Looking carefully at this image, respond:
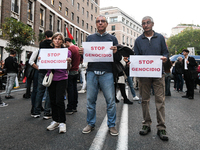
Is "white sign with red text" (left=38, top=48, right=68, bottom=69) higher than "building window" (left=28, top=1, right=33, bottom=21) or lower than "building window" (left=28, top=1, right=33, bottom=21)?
lower

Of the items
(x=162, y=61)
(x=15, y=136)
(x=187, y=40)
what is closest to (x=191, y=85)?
(x=162, y=61)

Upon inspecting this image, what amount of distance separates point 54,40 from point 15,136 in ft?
6.14

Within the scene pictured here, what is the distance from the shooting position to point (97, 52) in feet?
10.5

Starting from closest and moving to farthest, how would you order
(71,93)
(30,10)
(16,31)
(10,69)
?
(71,93), (10,69), (16,31), (30,10)

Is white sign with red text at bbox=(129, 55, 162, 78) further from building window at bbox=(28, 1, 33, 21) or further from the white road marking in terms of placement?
building window at bbox=(28, 1, 33, 21)

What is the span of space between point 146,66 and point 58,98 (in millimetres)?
1712

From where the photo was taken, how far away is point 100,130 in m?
3.33

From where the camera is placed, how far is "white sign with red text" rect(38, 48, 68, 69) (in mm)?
3385

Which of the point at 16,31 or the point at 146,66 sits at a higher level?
the point at 16,31

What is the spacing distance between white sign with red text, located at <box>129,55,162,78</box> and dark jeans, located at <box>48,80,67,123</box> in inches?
52.5

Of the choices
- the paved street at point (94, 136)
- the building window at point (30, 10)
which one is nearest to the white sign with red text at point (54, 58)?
the paved street at point (94, 136)

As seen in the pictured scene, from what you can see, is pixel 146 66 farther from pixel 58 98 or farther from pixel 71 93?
pixel 71 93

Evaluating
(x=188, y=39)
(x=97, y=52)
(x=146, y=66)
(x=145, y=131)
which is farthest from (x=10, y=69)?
(x=188, y=39)

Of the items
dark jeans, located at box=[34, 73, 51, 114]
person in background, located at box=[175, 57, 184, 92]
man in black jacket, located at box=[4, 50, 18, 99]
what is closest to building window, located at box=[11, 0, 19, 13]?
man in black jacket, located at box=[4, 50, 18, 99]
